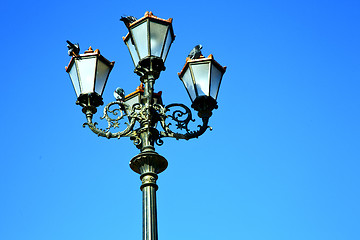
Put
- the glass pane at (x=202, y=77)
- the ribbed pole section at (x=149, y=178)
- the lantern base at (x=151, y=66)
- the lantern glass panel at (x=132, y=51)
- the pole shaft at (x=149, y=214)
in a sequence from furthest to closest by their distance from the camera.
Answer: the lantern glass panel at (x=132, y=51) < the glass pane at (x=202, y=77) < the lantern base at (x=151, y=66) < the ribbed pole section at (x=149, y=178) < the pole shaft at (x=149, y=214)

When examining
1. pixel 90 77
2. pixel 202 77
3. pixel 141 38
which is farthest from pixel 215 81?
pixel 90 77

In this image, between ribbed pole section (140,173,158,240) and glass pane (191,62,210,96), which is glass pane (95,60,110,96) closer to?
glass pane (191,62,210,96)

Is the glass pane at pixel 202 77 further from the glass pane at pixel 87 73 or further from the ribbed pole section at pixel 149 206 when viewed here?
the ribbed pole section at pixel 149 206

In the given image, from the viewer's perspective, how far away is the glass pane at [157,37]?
307 inches

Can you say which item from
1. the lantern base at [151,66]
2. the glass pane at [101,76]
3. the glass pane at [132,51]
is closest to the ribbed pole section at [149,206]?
the lantern base at [151,66]

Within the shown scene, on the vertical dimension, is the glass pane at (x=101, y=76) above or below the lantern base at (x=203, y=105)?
above

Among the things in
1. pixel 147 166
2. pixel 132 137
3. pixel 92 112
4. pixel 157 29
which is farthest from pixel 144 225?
pixel 157 29

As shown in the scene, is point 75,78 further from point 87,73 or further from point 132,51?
point 132,51

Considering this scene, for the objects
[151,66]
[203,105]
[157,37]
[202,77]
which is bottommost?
[203,105]

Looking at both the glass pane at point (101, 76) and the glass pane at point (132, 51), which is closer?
the glass pane at point (101, 76)

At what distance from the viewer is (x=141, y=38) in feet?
25.8

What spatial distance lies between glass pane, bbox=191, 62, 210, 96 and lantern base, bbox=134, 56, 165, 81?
0.50 meters

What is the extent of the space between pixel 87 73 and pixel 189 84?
1250 millimetres

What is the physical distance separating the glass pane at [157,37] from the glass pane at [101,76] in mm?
696
